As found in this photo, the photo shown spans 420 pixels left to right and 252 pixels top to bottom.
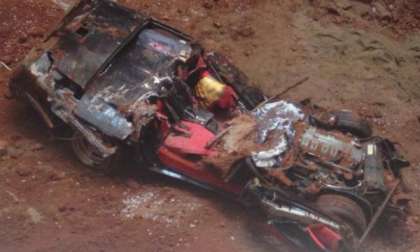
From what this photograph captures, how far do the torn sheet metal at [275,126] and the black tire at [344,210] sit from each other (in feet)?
2.03

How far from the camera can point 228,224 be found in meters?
6.37

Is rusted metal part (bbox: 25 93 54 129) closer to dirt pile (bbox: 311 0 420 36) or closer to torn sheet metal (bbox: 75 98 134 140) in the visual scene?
torn sheet metal (bbox: 75 98 134 140)

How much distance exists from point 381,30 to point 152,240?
4.93 metres

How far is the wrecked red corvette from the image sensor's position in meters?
5.86

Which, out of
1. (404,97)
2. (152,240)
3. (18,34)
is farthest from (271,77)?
(18,34)

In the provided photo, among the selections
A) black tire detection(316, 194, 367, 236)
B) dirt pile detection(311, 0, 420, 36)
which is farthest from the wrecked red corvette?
dirt pile detection(311, 0, 420, 36)

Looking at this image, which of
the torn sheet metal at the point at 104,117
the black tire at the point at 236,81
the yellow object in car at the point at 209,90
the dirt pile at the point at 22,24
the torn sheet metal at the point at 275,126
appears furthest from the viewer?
the dirt pile at the point at 22,24

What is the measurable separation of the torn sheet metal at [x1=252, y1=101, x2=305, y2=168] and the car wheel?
1.61 meters

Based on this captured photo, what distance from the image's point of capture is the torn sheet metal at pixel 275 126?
6008mm

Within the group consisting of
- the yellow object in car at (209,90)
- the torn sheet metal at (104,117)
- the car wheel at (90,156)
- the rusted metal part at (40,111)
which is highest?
the yellow object in car at (209,90)

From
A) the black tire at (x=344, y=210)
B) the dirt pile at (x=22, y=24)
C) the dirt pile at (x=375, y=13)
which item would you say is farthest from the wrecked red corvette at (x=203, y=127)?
the dirt pile at (x=375, y=13)

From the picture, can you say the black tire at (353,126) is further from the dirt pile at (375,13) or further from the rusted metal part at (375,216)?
the dirt pile at (375,13)

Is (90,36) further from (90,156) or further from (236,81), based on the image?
(236,81)

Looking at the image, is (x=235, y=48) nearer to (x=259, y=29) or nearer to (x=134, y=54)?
(x=259, y=29)
